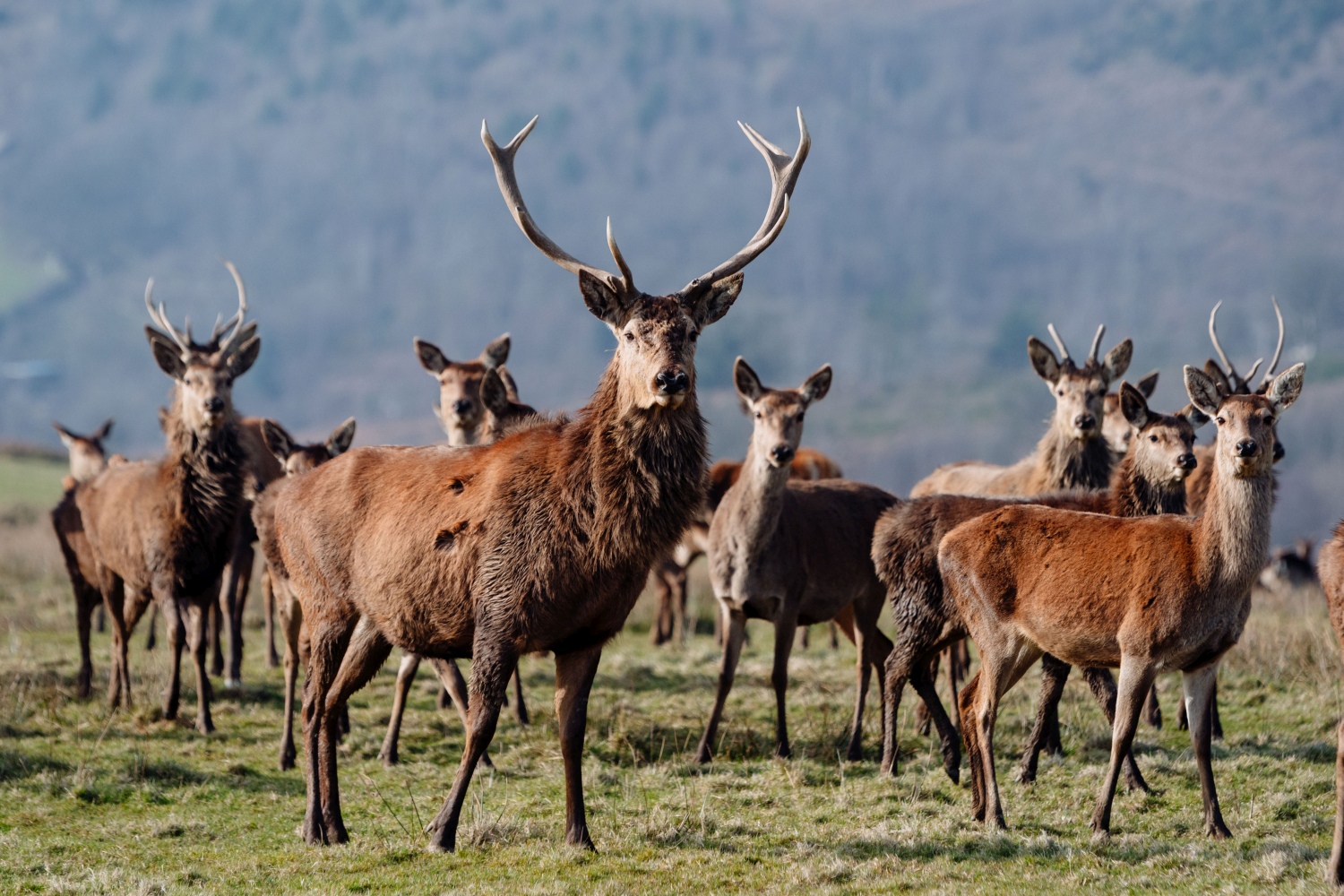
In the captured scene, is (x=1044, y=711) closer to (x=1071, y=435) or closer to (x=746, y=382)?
(x=746, y=382)

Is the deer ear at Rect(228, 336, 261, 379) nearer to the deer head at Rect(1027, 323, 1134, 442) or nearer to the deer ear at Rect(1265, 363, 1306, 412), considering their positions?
the deer head at Rect(1027, 323, 1134, 442)

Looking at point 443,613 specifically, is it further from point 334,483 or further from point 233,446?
point 233,446

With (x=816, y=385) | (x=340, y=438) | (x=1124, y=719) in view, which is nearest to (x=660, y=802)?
(x=1124, y=719)

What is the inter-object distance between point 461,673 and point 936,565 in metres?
3.62

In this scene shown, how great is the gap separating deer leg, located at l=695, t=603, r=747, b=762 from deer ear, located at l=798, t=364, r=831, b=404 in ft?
5.92

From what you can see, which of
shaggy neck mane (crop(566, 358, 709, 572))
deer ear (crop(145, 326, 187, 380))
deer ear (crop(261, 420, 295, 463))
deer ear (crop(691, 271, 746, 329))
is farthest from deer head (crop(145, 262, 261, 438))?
deer ear (crop(691, 271, 746, 329))

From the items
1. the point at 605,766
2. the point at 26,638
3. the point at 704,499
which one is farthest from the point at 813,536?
the point at 26,638

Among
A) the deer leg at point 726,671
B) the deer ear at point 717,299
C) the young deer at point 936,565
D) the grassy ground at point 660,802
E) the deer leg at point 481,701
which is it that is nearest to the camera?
the grassy ground at point 660,802

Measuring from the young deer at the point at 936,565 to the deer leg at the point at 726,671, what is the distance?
129 centimetres

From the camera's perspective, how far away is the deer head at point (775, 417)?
1010cm

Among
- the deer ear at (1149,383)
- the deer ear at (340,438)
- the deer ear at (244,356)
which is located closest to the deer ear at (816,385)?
the deer ear at (1149,383)

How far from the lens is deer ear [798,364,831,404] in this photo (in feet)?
35.9

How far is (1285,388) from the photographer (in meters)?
7.77

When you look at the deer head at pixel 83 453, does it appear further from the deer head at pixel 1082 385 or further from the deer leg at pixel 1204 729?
the deer leg at pixel 1204 729
